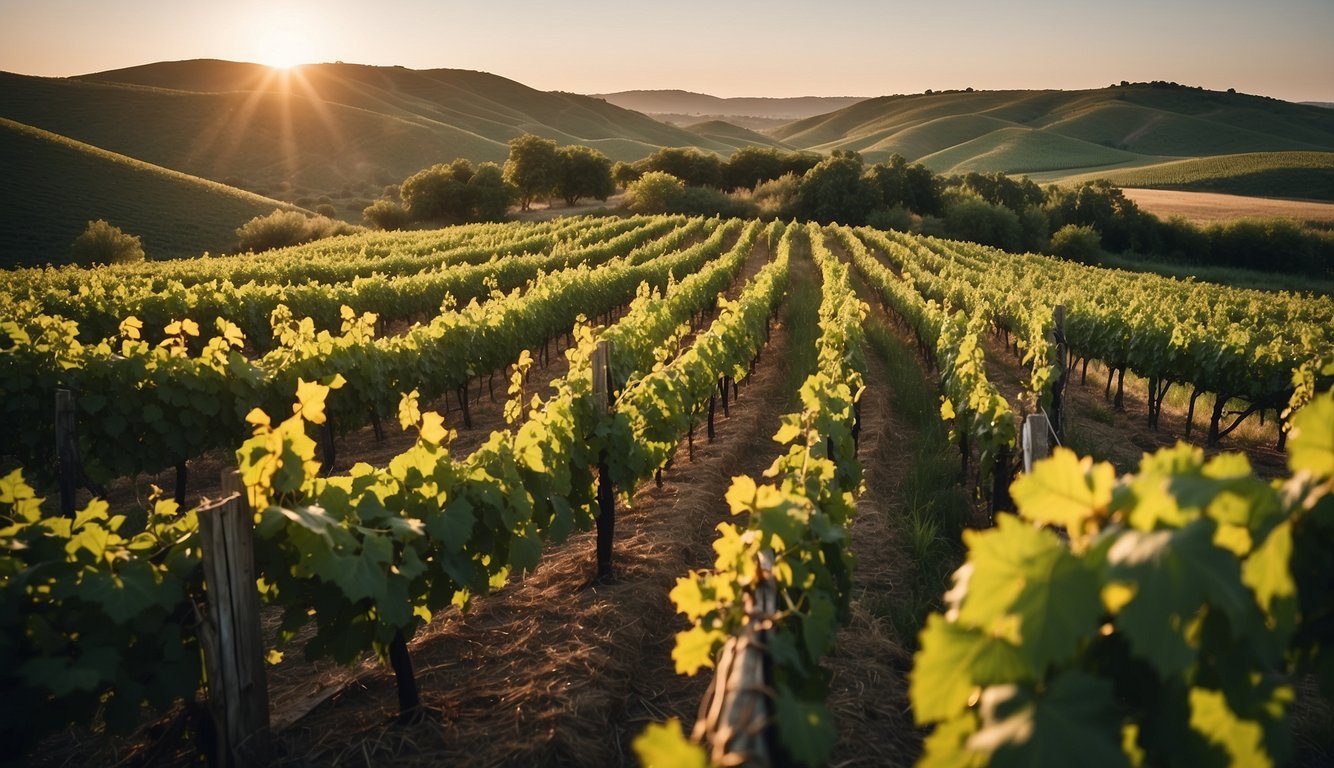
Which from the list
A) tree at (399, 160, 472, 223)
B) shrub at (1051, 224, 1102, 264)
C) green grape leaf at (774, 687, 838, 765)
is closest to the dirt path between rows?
green grape leaf at (774, 687, 838, 765)

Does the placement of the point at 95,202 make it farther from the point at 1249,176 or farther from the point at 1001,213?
the point at 1249,176

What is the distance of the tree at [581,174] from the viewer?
63375 millimetres

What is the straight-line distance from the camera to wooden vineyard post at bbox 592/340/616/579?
550cm

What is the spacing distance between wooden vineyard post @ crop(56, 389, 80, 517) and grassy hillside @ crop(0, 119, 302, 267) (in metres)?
40.2

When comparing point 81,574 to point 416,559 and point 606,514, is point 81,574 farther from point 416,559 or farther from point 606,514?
point 606,514

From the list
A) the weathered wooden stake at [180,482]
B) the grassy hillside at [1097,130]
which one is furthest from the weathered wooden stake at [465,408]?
the grassy hillside at [1097,130]

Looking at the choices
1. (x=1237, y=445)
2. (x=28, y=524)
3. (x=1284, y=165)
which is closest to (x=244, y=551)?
(x=28, y=524)

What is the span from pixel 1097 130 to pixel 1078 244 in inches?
4142

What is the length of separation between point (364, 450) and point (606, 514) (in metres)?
5.40

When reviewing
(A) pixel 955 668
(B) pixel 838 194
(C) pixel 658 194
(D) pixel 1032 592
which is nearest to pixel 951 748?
(A) pixel 955 668

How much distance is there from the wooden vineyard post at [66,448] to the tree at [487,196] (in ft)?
166

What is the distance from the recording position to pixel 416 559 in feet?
11.0

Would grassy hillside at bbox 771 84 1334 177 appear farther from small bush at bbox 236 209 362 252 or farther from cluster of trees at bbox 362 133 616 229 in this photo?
small bush at bbox 236 209 362 252

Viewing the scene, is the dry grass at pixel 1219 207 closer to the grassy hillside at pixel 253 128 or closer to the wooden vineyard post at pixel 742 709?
the wooden vineyard post at pixel 742 709
